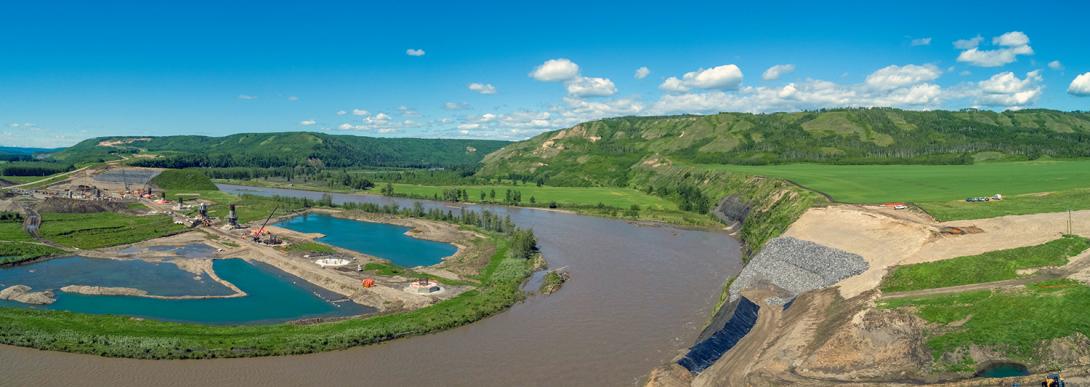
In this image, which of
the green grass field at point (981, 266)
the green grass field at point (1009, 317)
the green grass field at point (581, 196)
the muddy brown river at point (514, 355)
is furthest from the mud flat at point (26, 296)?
the green grass field at point (581, 196)

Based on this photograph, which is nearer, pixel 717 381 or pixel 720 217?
pixel 717 381

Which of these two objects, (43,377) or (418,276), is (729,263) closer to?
(418,276)

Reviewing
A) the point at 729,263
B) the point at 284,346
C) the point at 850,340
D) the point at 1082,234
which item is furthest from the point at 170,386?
the point at 1082,234

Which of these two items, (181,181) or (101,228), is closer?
(101,228)

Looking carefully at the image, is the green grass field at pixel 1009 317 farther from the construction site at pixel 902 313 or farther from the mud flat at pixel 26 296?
the mud flat at pixel 26 296

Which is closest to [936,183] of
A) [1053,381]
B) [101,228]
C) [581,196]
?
[1053,381]

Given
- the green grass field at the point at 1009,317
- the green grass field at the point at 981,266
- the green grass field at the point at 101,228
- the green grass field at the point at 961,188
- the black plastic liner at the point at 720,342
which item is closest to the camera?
the green grass field at the point at 1009,317

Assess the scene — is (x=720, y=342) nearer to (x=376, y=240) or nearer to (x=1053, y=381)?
(x=1053, y=381)
